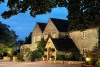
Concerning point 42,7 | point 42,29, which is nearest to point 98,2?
point 42,7

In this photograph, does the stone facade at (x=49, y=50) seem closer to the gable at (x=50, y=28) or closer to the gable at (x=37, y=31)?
the gable at (x=50, y=28)

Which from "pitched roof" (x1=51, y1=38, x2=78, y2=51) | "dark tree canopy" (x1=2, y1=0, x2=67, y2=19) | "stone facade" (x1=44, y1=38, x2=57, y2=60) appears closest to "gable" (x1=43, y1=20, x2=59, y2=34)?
"pitched roof" (x1=51, y1=38, x2=78, y2=51)

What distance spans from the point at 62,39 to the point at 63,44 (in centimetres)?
235

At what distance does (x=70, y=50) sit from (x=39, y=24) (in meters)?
19.4

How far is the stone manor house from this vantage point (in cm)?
5447

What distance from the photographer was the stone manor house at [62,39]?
54469 millimetres

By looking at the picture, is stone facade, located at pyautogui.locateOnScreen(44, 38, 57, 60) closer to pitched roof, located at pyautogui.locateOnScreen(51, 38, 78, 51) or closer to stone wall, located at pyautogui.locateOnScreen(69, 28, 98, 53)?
pitched roof, located at pyautogui.locateOnScreen(51, 38, 78, 51)

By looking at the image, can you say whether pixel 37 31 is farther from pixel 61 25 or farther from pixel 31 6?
pixel 31 6

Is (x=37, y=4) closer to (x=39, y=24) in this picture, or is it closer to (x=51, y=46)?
(x=51, y=46)

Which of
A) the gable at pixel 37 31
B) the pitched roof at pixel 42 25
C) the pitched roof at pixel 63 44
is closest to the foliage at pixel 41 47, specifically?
the pitched roof at pixel 63 44

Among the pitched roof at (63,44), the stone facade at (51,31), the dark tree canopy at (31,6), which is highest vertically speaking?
the stone facade at (51,31)

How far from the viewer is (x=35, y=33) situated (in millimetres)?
72438

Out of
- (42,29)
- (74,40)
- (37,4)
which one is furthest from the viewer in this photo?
(42,29)

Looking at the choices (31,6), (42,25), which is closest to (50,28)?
(42,25)
